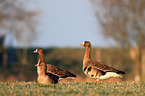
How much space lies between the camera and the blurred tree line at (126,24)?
100 feet

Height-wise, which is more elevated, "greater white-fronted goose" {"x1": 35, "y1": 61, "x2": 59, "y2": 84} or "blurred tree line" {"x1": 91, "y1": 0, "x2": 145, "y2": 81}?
"blurred tree line" {"x1": 91, "y1": 0, "x2": 145, "y2": 81}

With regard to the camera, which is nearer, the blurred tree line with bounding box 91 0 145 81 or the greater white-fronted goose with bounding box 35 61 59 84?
the greater white-fronted goose with bounding box 35 61 59 84

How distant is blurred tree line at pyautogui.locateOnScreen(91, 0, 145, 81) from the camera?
100ft

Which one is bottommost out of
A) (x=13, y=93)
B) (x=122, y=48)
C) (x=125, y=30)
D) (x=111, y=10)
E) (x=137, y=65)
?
(x=13, y=93)

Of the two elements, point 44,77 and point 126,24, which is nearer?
point 44,77

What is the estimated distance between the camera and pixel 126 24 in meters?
31.0

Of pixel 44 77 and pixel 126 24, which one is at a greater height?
pixel 126 24

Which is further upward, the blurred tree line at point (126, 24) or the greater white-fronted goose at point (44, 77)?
the blurred tree line at point (126, 24)

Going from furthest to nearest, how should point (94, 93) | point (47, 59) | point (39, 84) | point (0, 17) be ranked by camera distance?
point (47, 59)
point (0, 17)
point (39, 84)
point (94, 93)

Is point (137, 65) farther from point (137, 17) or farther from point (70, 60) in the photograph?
point (70, 60)

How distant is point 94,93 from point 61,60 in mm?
38148

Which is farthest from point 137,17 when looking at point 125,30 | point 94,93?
point 94,93

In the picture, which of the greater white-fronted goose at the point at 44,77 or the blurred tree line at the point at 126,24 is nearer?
the greater white-fronted goose at the point at 44,77

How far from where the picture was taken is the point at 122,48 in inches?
1228
